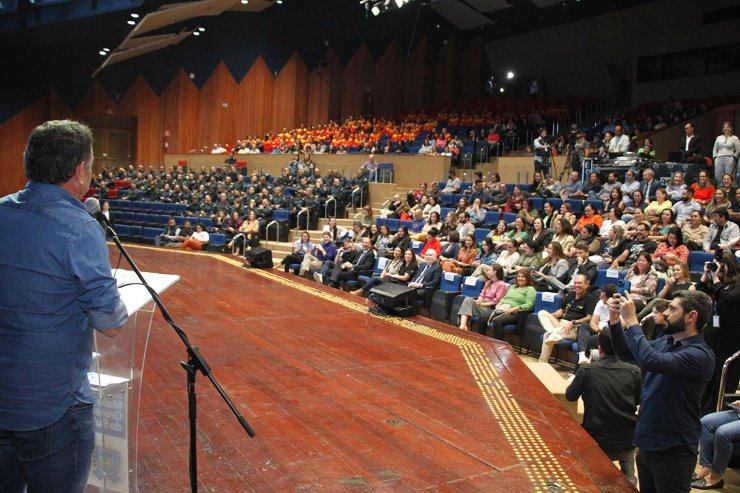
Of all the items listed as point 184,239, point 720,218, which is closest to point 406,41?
point 184,239

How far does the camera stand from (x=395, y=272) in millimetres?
7809

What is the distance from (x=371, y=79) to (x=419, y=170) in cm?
838

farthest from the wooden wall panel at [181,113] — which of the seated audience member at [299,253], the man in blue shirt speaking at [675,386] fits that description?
the man in blue shirt speaking at [675,386]

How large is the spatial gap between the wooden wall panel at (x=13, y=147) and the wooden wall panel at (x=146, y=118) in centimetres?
286

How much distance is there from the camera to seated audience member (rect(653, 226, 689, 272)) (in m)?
5.93

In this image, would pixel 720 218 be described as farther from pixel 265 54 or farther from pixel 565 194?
pixel 265 54

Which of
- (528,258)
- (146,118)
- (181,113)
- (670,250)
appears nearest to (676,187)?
(670,250)

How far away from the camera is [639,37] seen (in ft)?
55.6

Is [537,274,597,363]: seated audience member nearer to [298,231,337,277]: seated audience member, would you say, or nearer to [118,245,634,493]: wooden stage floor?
[118,245,634,493]: wooden stage floor

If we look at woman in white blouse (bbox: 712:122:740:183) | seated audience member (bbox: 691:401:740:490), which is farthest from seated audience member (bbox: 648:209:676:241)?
seated audience member (bbox: 691:401:740:490)

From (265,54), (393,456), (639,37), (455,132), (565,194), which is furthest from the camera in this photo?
(265,54)

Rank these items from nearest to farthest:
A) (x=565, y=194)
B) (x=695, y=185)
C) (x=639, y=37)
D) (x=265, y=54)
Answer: (x=695, y=185)
(x=565, y=194)
(x=639, y=37)
(x=265, y=54)

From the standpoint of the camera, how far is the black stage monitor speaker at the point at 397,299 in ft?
20.4

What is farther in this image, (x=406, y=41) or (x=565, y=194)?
(x=406, y=41)
